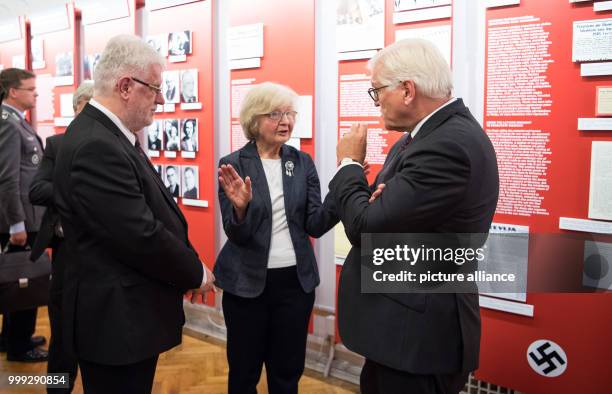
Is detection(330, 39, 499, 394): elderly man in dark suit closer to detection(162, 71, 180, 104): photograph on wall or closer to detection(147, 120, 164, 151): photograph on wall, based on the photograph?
detection(162, 71, 180, 104): photograph on wall

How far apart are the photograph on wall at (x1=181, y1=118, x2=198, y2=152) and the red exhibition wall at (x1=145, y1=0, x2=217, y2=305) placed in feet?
0.10

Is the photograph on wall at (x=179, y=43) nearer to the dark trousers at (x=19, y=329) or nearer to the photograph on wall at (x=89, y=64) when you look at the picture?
the photograph on wall at (x=89, y=64)

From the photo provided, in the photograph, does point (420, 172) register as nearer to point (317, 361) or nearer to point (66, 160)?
point (66, 160)

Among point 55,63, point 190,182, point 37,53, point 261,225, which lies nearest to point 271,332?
point 261,225

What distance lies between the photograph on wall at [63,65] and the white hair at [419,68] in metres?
4.93

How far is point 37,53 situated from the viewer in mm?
6047

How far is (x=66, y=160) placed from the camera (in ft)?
5.56

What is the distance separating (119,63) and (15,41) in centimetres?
557

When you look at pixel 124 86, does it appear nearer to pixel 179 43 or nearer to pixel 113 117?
pixel 113 117

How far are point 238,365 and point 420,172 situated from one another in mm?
1533

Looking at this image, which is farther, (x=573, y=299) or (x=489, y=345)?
(x=489, y=345)

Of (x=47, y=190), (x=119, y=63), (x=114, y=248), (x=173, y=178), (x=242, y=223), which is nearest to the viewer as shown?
(x=114, y=248)

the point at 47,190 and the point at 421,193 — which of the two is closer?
the point at 421,193

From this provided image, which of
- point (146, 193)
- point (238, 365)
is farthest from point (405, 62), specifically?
point (238, 365)
